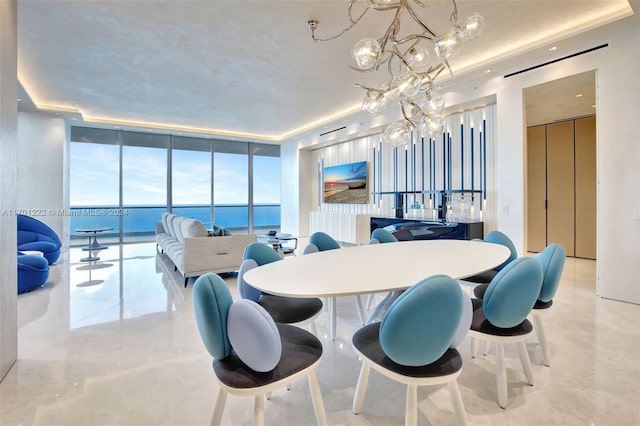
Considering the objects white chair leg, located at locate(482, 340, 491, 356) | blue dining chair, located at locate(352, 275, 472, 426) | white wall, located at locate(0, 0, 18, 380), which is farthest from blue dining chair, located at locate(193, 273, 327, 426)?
white wall, located at locate(0, 0, 18, 380)

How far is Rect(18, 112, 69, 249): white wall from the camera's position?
20.7ft

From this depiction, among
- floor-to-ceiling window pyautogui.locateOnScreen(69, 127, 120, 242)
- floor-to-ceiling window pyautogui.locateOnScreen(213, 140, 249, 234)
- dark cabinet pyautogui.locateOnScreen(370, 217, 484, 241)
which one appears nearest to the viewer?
dark cabinet pyautogui.locateOnScreen(370, 217, 484, 241)

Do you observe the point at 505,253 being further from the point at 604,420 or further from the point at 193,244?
the point at 193,244

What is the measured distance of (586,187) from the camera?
574 cm

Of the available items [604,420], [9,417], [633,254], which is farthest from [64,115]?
[633,254]

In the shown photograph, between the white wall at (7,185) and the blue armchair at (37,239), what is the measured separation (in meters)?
3.51

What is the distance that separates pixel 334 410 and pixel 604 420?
1.37 m

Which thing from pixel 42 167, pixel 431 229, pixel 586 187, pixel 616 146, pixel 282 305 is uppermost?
pixel 42 167

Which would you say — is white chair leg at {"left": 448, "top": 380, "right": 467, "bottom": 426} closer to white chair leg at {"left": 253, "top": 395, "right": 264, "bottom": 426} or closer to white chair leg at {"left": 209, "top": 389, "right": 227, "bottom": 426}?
white chair leg at {"left": 253, "top": 395, "right": 264, "bottom": 426}

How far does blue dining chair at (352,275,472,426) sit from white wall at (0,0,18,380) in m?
2.41

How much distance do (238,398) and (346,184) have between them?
6.70 metres

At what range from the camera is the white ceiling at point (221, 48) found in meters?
3.15

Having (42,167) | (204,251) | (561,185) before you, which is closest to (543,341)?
(204,251)

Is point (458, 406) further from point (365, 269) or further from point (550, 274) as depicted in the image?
point (550, 274)
